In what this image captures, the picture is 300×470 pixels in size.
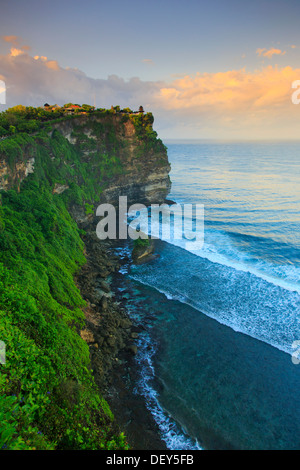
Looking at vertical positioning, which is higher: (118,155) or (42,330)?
(118,155)

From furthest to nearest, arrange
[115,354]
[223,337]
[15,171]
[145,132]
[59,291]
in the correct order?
[145,132]
[15,171]
[223,337]
[59,291]
[115,354]

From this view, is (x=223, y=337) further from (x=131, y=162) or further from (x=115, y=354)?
(x=131, y=162)

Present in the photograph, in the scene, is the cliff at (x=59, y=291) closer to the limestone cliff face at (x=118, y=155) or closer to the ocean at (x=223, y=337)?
the limestone cliff face at (x=118, y=155)

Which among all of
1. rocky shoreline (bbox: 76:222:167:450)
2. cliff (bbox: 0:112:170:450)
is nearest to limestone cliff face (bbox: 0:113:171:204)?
cliff (bbox: 0:112:170:450)

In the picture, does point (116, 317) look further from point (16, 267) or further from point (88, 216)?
point (88, 216)

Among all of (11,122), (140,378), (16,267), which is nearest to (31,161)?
(11,122)

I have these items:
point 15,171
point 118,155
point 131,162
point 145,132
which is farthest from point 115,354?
point 145,132

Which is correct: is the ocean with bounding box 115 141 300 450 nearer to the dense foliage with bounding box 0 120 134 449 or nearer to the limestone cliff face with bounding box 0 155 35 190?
the dense foliage with bounding box 0 120 134 449
